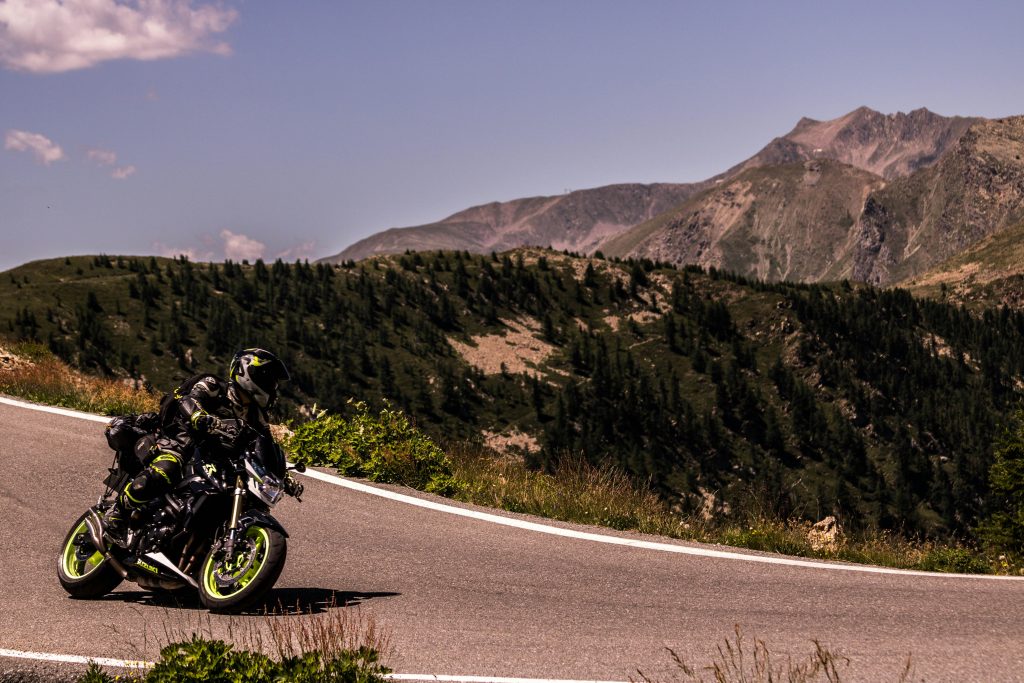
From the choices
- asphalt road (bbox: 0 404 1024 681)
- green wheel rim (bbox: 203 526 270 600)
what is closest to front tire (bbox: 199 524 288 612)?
green wheel rim (bbox: 203 526 270 600)

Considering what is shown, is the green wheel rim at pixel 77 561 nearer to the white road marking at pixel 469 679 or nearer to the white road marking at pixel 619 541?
the white road marking at pixel 469 679

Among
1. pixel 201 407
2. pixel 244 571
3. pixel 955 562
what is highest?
pixel 201 407

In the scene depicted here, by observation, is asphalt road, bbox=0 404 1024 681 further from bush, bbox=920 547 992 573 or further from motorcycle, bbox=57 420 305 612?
bush, bbox=920 547 992 573

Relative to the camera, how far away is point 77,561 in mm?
7688

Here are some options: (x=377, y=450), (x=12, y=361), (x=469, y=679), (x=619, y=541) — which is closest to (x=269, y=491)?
(x=469, y=679)

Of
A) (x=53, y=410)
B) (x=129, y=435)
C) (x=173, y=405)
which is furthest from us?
(x=53, y=410)

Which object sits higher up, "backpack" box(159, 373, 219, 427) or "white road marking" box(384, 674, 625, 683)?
"backpack" box(159, 373, 219, 427)

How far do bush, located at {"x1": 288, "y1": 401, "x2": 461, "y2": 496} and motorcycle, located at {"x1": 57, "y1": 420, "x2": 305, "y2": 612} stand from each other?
4788mm

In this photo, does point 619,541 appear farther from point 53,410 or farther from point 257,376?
point 53,410

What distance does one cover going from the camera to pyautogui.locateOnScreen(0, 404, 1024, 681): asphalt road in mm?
6180

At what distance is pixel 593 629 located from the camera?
6793mm

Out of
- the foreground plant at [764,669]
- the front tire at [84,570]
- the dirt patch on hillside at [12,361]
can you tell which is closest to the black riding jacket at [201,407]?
the front tire at [84,570]

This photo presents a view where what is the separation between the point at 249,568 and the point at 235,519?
0.39m

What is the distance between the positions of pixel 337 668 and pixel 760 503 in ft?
25.1
